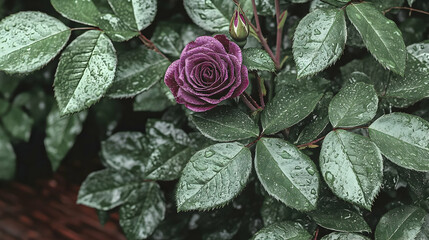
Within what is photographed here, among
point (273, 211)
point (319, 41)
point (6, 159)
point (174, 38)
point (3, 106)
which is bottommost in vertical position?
point (6, 159)

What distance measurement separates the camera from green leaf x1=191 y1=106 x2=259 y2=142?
57cm

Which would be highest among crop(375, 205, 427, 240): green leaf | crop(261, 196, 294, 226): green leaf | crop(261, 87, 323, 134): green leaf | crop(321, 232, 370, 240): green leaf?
crop(261, 87, 323, 134): green leaf

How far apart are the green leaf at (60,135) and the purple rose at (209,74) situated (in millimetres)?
563

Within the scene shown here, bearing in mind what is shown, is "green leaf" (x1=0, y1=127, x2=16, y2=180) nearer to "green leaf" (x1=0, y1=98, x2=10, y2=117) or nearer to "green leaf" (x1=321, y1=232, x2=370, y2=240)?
"green leaf" (x1=0, y1=98, x2=10, y2=117)

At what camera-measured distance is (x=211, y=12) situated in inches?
27.3

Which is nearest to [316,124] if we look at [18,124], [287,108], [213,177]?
[287,108]

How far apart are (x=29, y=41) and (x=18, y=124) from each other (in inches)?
23.9

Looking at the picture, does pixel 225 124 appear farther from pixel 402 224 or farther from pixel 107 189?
pixel 107 189

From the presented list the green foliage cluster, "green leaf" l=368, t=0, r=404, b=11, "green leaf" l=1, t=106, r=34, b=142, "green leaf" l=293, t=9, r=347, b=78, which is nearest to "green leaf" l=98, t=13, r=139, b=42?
the green foliage cluster

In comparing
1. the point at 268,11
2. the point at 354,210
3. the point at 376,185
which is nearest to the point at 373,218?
the point at 354,210

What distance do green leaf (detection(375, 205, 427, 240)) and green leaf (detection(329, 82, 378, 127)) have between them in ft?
0.43

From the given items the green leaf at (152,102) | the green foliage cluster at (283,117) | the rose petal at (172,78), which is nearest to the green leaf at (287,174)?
the green foliage cluster at (283,117)

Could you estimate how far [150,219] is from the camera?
2.63ft

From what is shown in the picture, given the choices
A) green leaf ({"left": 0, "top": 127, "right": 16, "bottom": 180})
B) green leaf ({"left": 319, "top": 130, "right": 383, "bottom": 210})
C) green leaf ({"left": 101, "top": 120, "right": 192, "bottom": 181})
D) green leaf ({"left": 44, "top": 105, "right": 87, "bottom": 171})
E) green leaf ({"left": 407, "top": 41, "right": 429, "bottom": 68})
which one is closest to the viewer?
green leaf ({"left": 319, "top": 130, "right": 383, "bottom": 210})
